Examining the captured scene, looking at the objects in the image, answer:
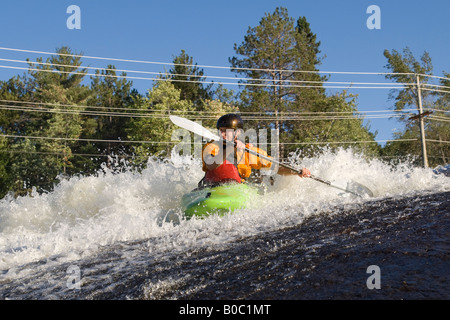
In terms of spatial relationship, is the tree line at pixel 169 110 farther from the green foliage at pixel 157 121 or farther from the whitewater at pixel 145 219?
the whitewater at pixel 145 219


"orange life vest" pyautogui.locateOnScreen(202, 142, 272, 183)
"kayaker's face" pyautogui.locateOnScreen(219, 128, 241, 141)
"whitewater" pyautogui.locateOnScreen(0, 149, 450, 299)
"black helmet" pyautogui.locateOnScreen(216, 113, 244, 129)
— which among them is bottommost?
"whitewater" pyautogui.locateOnScreen(0, 149, 450, 299)

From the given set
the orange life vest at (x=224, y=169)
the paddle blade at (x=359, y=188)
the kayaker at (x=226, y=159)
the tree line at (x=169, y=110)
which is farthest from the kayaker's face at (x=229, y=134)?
the tree line at (x=169, y=110)

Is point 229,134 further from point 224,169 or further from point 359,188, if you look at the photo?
point 359,188

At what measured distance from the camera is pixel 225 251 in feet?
13.8

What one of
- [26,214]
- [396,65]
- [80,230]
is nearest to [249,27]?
[396,65]

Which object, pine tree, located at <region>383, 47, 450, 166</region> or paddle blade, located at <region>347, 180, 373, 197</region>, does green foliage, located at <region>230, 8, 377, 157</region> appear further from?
paddle blade, located at <region>347, 180, 373, 197</region>

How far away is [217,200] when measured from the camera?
6.68 meters

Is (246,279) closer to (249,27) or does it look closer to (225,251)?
(225,251)

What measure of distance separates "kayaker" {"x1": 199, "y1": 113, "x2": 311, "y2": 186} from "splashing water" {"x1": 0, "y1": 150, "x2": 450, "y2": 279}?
63cm

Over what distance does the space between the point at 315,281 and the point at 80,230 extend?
4136mm

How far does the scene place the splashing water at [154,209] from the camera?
16.9ft

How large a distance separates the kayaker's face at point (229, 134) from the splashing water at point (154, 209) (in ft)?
3.65

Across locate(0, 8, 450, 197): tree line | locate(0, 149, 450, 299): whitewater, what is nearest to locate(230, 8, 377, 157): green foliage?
locate(0, 8, 450, 197): tree line

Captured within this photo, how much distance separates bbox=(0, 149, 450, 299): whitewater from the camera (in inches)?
165
